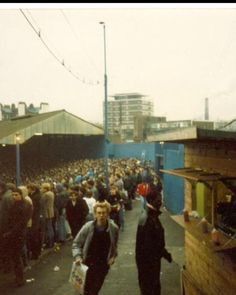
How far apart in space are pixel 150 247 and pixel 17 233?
110 inches

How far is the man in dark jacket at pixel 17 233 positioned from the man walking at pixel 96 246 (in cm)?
245

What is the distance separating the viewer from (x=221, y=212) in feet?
17.8

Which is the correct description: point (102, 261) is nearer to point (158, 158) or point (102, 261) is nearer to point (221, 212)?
point (221, 212)

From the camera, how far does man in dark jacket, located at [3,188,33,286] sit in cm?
797

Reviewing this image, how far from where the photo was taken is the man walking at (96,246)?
232 inches

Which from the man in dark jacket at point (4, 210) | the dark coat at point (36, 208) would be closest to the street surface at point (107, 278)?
the man in dark jacket at point (4, 210)

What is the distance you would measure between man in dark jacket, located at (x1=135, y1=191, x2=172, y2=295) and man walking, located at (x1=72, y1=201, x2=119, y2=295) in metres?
0.73

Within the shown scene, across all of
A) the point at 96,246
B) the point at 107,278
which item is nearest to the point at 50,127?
the point at 107,278

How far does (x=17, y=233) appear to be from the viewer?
8016 millimetres

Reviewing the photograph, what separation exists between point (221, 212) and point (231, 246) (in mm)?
883

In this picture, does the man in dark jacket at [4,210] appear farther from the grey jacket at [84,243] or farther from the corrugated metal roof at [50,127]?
the corrugated metal roof at [50,127]

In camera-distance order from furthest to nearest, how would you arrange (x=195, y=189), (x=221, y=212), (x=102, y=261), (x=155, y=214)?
(x=195, y=189)
(x=155, y=214)
(x=102, y=261)
(x=221, y=212)

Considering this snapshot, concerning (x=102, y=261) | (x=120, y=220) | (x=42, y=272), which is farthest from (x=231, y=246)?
(x=120, y=220)

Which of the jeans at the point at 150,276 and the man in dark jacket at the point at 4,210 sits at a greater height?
the man in dark jacket at the point at 4,210
